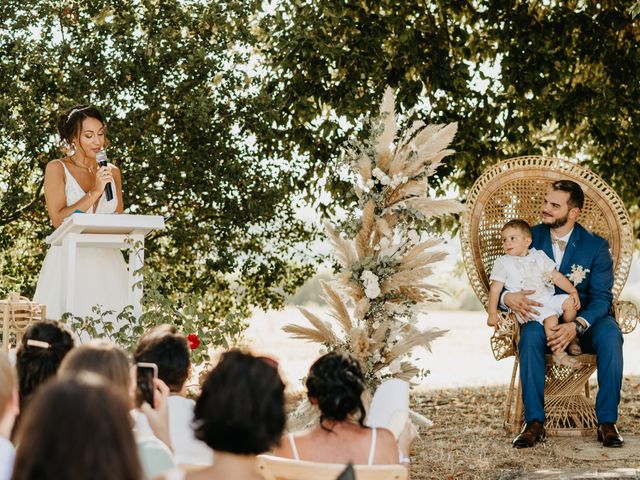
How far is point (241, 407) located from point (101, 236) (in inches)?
127

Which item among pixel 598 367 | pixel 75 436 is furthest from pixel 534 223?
A: pixel 75 436

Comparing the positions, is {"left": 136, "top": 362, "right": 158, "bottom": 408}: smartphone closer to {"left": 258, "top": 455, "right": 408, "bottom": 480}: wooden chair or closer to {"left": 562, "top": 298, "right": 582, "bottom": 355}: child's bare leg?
{"left": 258, "top": 455, "right": 408, "bottom": 480}: wooden chair

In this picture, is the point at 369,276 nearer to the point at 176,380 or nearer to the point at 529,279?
the point at 529,279

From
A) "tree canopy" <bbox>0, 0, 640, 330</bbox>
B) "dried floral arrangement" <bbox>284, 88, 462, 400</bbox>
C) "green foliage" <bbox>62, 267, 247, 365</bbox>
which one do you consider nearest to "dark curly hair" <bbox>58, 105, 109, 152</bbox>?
"green foliage" <bbox>62, 267, 247, 365</bbox>

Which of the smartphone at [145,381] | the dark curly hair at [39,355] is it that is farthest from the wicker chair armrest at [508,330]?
the dark curly hair at [39,355]

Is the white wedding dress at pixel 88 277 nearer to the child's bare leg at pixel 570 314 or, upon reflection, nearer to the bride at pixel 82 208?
the bride at pixel 82 208

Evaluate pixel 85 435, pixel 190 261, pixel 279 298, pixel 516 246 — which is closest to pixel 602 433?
pixel 516 246

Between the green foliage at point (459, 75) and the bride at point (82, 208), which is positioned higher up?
the green foliage at point (459, 75)

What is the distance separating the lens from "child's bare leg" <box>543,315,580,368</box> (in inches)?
230

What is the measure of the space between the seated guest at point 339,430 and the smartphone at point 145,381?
0.46 meters

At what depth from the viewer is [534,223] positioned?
690 centimetres

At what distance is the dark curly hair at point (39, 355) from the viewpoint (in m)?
3.23

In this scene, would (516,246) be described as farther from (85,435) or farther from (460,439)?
(85,435)

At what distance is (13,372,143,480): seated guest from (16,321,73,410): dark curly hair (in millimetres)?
1476
